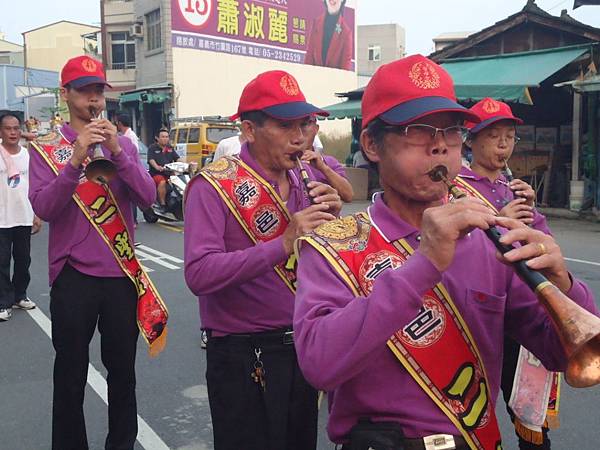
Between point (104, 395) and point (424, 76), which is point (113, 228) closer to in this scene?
point (104, 395)

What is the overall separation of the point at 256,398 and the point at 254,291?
0.39 meters

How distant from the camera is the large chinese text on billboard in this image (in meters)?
27.2

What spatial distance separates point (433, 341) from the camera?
1647 millimetres

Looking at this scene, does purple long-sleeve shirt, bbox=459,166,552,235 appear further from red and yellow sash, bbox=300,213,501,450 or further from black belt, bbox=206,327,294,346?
red and yellow sash, bbox=300,213,501,450

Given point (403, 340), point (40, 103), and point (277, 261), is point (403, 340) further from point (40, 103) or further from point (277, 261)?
point (40, 103)

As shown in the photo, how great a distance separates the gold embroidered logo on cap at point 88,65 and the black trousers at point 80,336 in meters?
0.95

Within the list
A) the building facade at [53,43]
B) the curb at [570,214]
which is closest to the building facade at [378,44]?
the building facade at [53,43]

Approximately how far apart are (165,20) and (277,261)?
25.7 m

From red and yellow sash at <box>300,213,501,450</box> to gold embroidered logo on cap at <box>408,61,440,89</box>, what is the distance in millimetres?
369

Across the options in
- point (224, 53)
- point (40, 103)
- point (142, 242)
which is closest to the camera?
point (142, 242)

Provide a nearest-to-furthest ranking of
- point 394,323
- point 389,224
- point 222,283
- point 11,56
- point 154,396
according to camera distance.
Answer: point 394,323
point 389,224
point 222,283
point 154,396
point 11,56

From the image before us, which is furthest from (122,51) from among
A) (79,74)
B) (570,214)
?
(79,74)

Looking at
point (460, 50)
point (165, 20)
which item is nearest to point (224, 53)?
point (165, 20)

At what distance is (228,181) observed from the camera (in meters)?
2.65
